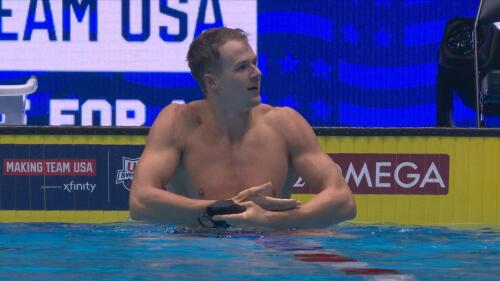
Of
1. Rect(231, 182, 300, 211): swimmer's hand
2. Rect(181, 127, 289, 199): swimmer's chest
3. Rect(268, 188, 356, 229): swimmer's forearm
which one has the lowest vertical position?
Rect(268, 188, 356, 229): swimmer's forearm

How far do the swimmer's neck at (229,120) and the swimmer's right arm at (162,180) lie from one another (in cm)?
17

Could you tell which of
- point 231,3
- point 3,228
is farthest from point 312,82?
point 3,228

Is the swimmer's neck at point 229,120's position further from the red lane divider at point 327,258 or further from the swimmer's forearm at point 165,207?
the red lane divider at point 327,258

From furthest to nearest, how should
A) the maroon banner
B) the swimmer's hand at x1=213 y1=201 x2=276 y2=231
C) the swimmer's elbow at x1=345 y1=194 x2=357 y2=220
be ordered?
the maroon banner < the swimmer's elbow at x1=345 y1=194 x2=357 y2=220 < the swimmer's hand at x1=213 y1=201 x2=276 y2=231

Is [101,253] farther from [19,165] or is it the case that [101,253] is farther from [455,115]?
[455,115]

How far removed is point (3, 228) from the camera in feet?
23.9

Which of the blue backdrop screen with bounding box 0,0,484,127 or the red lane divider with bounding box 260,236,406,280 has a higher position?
the blue backdrop screen with bounding box 0,0,484,127

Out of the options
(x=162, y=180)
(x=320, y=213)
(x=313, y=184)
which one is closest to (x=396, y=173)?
(x=313, y=184)

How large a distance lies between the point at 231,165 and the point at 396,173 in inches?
154

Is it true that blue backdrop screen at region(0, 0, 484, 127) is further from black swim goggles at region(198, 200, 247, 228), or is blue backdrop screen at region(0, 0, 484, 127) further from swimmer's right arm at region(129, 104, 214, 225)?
black swim goggles at region(198, 200, 247, 228)

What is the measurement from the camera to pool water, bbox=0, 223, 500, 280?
4457 millimetres

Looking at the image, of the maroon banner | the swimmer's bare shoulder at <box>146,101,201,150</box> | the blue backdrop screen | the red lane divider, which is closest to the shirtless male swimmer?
the swimmer's bare shoulder at <box>146,101,201,150</box>

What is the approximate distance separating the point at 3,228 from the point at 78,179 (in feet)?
7.58

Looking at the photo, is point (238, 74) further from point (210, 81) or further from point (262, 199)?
point (262, 199)
